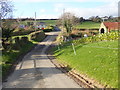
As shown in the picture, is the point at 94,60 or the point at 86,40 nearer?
the point at 94,60

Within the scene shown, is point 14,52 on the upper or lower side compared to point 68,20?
lower

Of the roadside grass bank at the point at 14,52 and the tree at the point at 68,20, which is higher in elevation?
the tree at the point at 68,20

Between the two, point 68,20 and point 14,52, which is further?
point 68,20

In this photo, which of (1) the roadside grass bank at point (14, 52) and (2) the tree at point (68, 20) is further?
(2) the tree at point (68, 20)

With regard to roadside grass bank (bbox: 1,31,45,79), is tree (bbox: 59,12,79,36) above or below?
above

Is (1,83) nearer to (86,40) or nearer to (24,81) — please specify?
(24,81)

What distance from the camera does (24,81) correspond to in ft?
54.1

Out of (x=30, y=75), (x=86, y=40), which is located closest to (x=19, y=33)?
(x=86, y=40)

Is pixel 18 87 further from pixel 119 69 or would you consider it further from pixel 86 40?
pixel 86 40

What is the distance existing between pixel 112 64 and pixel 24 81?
5.67m

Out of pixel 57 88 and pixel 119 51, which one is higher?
pixel 119 51

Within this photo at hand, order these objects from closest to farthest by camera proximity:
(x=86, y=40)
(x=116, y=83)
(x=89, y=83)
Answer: (x=116, y=83), (x=89, y=83), (x=86, y=40)

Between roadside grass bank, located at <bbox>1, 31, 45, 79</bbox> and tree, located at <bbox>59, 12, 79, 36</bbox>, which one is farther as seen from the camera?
tree, located at <bbox>59, 12, 79, 36</bbox>

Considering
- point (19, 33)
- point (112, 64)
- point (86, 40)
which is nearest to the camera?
point (112, 64)
